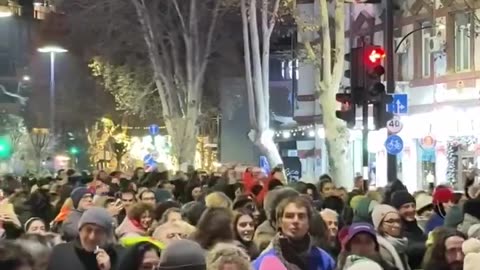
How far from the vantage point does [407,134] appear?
3397 centimetres

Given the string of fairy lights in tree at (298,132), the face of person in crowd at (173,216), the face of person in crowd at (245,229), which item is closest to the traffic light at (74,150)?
the string of fairy lights in tree at (298,132)

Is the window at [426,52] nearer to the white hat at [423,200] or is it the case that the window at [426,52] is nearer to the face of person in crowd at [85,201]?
the white hat at [423,200]

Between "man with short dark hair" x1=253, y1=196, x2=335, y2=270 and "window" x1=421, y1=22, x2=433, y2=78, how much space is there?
24999 mm

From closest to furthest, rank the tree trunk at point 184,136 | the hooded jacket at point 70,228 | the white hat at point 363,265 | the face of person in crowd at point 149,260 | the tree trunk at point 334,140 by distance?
the white hat at point 363,265, the face of person in crowd at point 149,260, the hooded jacket at point 70,228, the tree trunk at point 334,140, the tree trunk at point 184,136

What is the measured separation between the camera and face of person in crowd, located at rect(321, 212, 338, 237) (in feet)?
33.0

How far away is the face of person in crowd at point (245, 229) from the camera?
9.11 metres

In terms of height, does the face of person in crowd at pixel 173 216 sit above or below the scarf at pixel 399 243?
above

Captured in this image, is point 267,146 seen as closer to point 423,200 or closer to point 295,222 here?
point 423,200

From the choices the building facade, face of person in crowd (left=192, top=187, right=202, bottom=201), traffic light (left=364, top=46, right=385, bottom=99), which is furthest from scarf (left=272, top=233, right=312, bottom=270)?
the building facade

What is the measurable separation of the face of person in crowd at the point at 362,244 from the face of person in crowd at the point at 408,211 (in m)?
2.63

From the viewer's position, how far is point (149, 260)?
6.61 m

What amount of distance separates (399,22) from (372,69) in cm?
1813

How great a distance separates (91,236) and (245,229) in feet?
5.22

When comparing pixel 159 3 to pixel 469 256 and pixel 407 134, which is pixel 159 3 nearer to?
pixel 407 134
